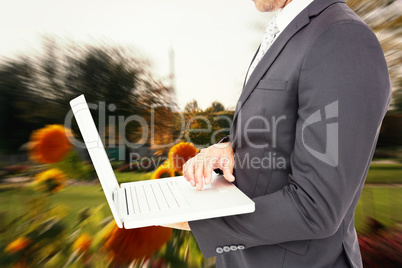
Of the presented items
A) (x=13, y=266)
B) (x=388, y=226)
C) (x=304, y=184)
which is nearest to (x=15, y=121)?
(x=13, y=266)

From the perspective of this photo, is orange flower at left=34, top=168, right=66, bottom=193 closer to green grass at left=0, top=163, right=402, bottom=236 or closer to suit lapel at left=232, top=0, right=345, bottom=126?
green grass at left=0, top=163, right=402, bottom=236

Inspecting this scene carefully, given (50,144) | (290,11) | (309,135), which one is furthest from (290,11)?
(50,144)

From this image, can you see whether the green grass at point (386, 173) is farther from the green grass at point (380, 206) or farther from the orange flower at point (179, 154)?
the orange flower at point (179, 154)

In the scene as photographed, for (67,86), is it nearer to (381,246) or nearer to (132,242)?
(132,242)

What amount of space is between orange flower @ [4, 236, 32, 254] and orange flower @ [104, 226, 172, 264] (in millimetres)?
179

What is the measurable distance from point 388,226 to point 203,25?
76cm

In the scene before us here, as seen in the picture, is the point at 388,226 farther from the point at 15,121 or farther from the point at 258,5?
the point at 15,121

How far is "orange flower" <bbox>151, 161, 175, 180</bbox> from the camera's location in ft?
2.61

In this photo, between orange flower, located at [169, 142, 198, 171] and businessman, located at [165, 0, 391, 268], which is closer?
businessman, located at [165, 0, 391, 268]

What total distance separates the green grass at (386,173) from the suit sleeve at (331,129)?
613 mm

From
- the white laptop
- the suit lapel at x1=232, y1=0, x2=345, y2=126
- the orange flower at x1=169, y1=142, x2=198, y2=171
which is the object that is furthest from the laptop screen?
the orange flower at x1=169, y1=142, x2=198, y2=171

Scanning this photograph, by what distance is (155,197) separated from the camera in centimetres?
38

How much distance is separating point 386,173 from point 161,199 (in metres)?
0.70

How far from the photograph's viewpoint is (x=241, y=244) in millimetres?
320
